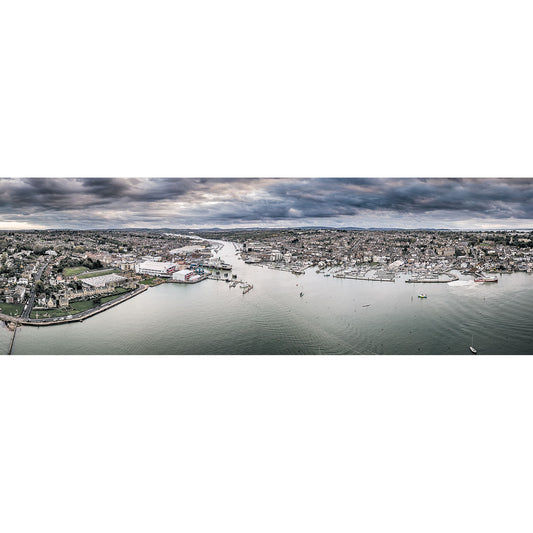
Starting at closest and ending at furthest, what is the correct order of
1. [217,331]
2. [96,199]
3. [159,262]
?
[217,331]
[96,199]
[159,262]

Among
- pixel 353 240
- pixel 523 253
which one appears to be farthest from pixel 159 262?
pixel 523 253

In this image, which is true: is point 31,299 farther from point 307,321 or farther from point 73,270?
point 307,321

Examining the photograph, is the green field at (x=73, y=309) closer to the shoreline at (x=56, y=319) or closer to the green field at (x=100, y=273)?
the shoreline at (x=56, y=319)

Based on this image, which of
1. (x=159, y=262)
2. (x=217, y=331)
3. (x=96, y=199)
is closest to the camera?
(x=217, y=331)

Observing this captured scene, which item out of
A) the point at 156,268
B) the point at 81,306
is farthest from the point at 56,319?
the point at 156,268

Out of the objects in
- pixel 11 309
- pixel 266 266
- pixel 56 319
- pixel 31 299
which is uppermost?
pixel 266 266

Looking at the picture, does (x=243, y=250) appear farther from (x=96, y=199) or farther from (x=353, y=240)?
(x=96, y=199)
